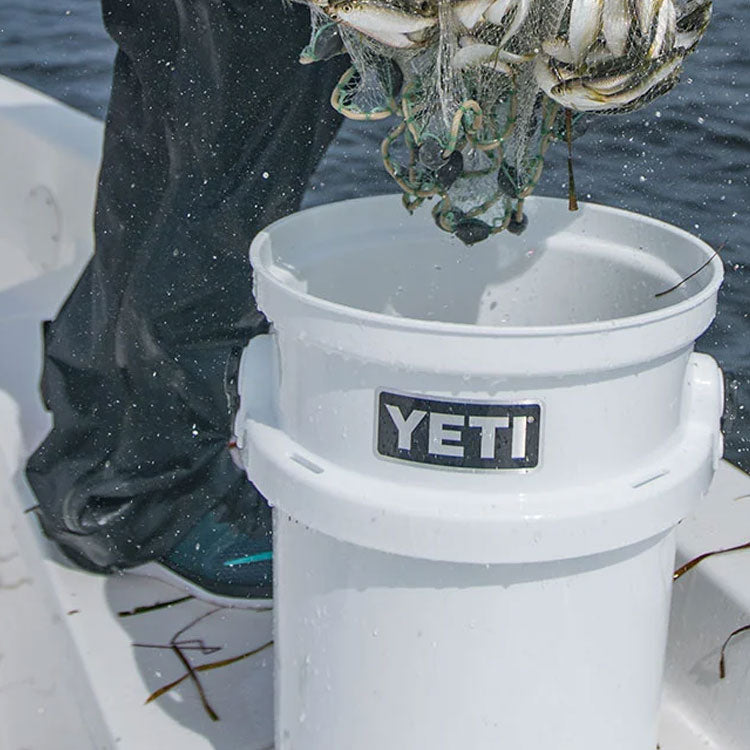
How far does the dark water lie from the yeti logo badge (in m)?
2.03

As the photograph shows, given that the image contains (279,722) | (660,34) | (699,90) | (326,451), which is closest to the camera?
(660,34)

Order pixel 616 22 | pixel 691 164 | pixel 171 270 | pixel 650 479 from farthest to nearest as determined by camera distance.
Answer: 1. pixel 691 164
2. pixel 171 270
3. pixel 650 479
4. pixel 616 22

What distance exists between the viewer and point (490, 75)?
0.95 metres

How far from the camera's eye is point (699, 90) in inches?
157

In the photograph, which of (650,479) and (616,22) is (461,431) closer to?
(650,479)

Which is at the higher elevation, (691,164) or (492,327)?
(492,327)

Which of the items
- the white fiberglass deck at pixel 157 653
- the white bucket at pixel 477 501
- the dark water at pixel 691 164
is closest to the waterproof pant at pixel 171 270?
the white fiberglass deck at pixel 157 653

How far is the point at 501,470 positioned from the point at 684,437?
0.63 ft

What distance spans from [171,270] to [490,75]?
648mm

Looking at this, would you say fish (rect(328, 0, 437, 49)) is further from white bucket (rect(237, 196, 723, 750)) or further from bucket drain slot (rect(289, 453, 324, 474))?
bucket drain slot (rect(289, 453, 324, 474))

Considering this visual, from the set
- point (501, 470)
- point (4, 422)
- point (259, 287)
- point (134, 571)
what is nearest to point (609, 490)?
point (501, 470)

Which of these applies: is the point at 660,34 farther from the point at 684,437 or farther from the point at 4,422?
the point at 4,422

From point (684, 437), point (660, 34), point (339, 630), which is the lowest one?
point (339, 630)

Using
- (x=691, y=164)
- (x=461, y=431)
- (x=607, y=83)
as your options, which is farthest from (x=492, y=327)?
(x=691, y=164)
